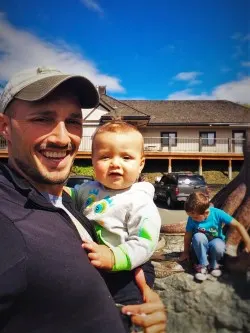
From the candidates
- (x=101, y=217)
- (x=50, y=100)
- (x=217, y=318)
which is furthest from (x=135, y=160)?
(x=217, y=318)

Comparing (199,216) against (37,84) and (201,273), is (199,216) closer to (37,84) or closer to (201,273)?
(201,273)

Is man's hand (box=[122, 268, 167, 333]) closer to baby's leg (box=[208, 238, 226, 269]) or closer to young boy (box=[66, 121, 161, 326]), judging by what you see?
young boy (box=[66, 121, 161, 326])

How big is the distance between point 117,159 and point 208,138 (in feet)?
87.6

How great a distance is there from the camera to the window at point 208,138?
91.0 feet

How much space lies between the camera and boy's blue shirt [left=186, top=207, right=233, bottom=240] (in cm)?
354

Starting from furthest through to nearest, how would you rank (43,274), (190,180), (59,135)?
(190,180), (59,135), (43,274)

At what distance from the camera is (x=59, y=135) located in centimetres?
140

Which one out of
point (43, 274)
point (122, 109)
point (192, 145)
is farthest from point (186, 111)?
point (43, 274)

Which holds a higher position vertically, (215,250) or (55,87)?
(55,87)

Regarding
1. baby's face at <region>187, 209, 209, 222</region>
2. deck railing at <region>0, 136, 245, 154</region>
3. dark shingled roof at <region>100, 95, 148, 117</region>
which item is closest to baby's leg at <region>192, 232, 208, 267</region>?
baby's face at <region>187, 209, 209, 222</region>

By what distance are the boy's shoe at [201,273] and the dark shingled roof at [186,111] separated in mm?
24013

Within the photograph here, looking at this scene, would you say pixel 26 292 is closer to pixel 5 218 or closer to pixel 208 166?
pixel 5 218

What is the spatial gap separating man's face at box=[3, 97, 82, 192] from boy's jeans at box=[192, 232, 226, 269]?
232 centimetres

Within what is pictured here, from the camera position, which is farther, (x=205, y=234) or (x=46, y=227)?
(x=205, y=234)
